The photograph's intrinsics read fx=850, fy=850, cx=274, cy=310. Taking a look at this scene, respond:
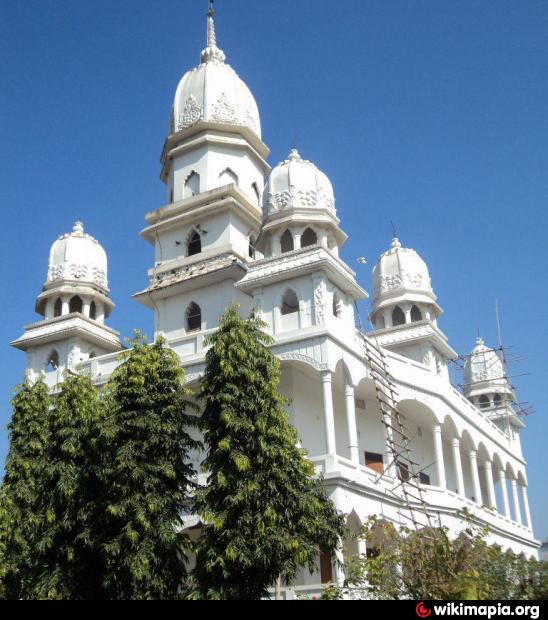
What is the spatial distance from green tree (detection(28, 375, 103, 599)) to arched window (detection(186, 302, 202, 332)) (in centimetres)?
1110

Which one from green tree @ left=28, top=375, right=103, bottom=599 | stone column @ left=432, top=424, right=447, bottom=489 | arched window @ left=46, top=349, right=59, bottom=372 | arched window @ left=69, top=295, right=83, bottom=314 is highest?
arched window @ left=69, top=295, right=83, bottom=314

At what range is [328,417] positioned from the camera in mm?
28375

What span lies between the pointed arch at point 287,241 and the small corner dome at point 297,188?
1031mm

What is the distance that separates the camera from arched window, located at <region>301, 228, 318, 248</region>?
3419 centimetres

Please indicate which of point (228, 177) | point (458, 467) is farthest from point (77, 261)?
point (458, 467)

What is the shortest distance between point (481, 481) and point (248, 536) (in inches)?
1151

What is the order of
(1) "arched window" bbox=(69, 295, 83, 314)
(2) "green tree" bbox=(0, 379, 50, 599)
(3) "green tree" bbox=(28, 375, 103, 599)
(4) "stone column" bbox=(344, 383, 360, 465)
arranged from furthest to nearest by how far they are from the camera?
(1) "arched window" bbox=(69, 295, 83, 314) < (4) "stone column" bbox=(344, 383, 360, 465) < (2) "green tree" bbox=(0, 379, 50, 599) < (3) "green tree" bbox=(28, 375, 103, 599)

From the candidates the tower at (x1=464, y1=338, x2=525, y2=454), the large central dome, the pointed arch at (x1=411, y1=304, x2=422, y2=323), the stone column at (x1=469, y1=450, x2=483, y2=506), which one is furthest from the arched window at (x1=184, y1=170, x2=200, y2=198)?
the tower at (x1=464, y1=338, x2=525, y2=454)

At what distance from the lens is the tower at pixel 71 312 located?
38062mm

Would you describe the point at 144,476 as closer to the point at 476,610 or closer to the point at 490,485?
the point at 476,610

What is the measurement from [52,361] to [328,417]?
1554 cm

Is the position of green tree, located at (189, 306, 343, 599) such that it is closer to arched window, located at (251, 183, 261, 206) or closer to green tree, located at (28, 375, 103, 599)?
green tree, located at (28, 375, 103, 599)

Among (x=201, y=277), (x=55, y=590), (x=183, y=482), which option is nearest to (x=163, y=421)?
(x=183, y=482)

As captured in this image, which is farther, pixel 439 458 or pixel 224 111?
pixel 224 111
